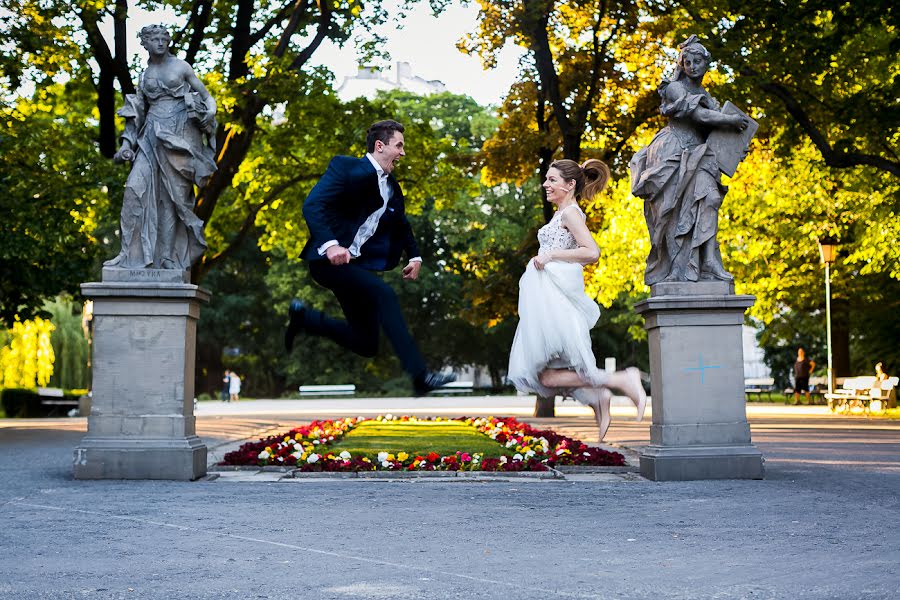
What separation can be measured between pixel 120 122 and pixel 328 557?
2472 centimetres

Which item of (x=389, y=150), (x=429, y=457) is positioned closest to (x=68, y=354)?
(x=429, y=457)

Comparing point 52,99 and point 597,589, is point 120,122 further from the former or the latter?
point 597,589

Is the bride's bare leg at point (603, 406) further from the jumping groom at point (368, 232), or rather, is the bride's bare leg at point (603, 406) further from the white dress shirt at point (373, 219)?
the white dress shirt at point (373, 219)

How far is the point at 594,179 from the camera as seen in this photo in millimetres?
8359

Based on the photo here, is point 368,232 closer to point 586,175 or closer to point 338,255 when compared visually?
point 338,255

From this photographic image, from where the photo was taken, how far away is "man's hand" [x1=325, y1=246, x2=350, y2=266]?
584 centimetres

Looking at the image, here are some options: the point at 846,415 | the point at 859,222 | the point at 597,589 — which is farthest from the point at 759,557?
the point at 859,222

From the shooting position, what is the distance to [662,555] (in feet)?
21.8

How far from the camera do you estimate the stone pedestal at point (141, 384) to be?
1173cm

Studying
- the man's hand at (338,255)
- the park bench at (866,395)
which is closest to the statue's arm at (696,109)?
the man's hand at (338,255)

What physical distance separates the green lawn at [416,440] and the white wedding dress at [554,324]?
17.1 feet

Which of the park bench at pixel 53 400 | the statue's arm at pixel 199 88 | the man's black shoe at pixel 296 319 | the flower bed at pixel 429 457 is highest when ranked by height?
the statue's arm at pixel 199 88

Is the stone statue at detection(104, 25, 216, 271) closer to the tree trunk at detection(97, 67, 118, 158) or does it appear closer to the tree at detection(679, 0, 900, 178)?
the tree trunk at detection(97, 67, 118, 158)

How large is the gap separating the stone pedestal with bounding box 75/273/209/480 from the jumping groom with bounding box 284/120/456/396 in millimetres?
6053
